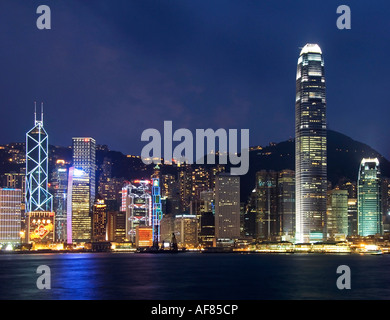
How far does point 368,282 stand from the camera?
82.4 metres

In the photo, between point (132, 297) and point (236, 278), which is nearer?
point (132, 297)

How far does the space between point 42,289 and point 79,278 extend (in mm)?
15707
